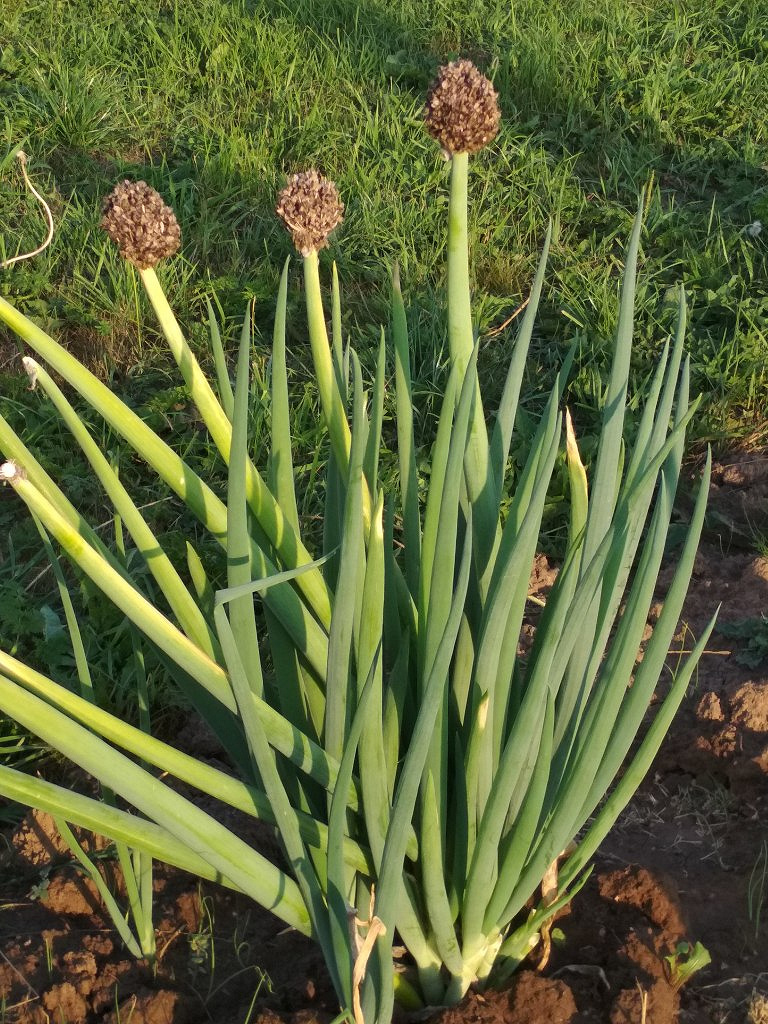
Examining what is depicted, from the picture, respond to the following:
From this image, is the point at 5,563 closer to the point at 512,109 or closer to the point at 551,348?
the point at 551,348

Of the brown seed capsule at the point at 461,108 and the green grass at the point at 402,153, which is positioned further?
the green grass at the point at 402,153

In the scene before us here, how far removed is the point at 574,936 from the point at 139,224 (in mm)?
1075

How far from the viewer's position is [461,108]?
115 cm

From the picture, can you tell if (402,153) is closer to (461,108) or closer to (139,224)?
(461,108)

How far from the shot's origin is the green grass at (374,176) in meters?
2.91

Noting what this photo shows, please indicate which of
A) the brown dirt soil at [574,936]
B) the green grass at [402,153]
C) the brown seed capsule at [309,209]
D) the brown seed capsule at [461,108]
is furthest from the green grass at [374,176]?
the brown seed capsule at [461,108]

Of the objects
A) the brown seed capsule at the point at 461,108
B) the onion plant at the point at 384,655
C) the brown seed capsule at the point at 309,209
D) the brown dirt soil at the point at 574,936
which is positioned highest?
the brown seed capsule at the point at 461,108

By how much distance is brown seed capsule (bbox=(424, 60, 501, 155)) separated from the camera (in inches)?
45.4

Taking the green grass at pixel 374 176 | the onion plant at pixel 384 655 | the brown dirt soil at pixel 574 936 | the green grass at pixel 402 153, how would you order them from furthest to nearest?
1. the green grass at pixel 402 153
2. the green grass at pixel 374 176
3. the brown dirt soil at pixel 574 936
4. the onion plant at pixel 384 655

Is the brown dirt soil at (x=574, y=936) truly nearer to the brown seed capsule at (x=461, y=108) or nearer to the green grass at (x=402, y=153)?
the brown seed capsule at (x=461, y=108)

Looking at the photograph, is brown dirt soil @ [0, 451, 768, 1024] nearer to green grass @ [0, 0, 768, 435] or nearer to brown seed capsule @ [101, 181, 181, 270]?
brown seed capsule @ [101, 181, 181, 270]

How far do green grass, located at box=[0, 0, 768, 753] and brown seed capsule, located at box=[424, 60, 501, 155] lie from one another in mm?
1374

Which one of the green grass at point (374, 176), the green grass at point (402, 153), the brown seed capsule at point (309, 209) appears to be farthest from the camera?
the green grass at point (402, 153)

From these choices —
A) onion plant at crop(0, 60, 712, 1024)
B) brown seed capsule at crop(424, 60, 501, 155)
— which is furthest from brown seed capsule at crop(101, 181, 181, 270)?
brown seed capsule at crop(424, 60, 501, 155)
